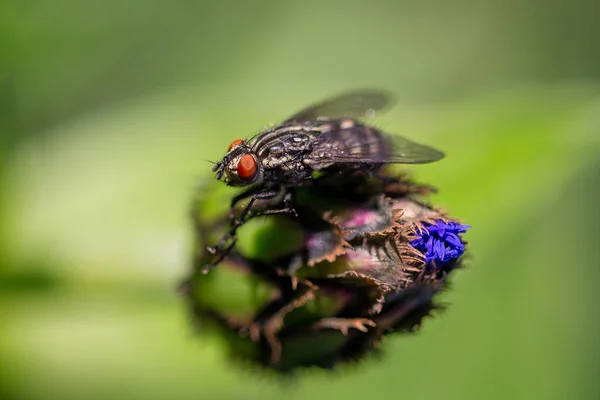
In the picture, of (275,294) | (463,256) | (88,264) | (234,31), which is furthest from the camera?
(234,31)

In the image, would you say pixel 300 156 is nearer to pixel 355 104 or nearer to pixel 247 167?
pixel 247 167

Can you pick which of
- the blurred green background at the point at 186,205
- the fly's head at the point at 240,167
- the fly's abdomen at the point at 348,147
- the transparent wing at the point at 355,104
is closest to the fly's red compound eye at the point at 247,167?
the fly's head at the point at 240,167

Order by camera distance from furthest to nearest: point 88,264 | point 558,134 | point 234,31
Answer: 1. point 234,31
2. point 558,134
3. point 88,264

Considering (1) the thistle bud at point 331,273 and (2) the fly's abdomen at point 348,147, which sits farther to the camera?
(2) the fly's abdomen at point 348,147

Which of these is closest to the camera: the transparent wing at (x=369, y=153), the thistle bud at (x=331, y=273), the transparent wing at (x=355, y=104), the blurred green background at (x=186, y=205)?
the thistle bud at (x=331, y=273)

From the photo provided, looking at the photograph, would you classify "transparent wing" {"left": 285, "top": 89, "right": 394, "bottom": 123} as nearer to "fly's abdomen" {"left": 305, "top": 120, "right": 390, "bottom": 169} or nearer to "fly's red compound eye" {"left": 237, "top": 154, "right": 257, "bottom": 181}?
"fly's abdomen" {"left": 305, "top": 120, "right": 390, "bottom": 169}

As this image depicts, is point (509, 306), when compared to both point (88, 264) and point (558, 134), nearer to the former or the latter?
point (558, 134)

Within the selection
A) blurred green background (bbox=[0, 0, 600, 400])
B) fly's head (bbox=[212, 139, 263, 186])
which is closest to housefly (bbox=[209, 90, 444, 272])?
fly's head (bbox=[212, 139, 263, 186])

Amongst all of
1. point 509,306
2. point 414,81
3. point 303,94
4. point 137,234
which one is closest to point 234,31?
point 303,94

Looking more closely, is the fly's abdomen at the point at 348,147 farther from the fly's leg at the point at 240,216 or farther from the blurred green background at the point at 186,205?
the blurred green background at the point at 186,205
